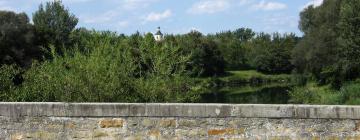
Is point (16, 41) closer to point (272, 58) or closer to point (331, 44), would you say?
point (331, 44)

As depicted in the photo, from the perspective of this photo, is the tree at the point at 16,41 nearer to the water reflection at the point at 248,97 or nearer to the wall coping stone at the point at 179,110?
the water reflection at the point at 248,97

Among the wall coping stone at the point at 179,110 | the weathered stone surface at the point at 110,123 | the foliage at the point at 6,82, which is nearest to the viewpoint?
the wall coping stone at the point at 179,110

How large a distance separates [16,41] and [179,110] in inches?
1460

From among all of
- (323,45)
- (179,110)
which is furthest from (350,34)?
(179,110)

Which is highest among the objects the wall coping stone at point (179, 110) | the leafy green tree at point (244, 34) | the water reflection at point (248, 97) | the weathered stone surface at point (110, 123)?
the leafy green tree at point (244, 34)

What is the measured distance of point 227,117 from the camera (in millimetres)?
7270

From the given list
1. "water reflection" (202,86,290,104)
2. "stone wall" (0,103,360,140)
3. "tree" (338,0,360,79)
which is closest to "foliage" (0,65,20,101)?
"stone wall" (0,103,360,140)

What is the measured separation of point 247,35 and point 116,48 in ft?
400

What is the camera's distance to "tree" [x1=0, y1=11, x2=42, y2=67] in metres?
39.7

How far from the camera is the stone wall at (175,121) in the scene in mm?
7145

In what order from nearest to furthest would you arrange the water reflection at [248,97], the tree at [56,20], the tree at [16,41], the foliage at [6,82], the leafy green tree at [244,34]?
the foliage at [6,82] → the water reflection at [248,97] → the tree at [16,41] → the tree at [56,20] → the leafy green tree at [244,34]

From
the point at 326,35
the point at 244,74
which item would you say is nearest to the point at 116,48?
the point at 326,35

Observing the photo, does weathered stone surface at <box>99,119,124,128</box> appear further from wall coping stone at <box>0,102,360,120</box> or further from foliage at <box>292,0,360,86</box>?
foliage at <box>292,0,360,86</box>

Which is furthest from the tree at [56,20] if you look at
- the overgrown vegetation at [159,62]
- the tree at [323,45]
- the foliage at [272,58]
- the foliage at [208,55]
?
the foliage at [272,58]
